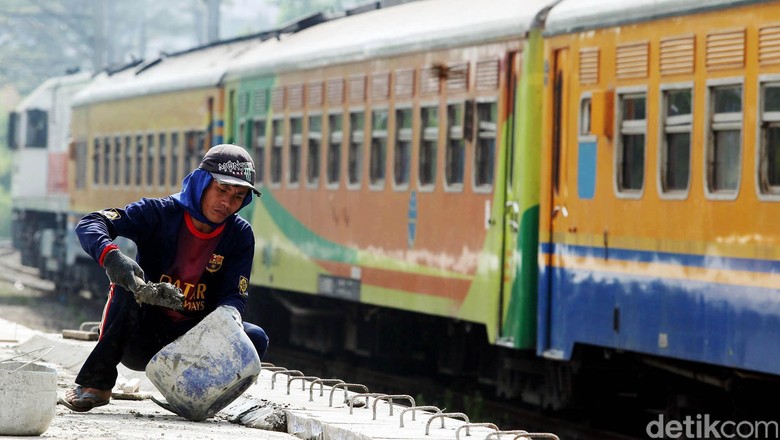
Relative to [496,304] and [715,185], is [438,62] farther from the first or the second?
[715,185]

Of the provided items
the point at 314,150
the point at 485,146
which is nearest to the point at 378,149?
the point at 314,150

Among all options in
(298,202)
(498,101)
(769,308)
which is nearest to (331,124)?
(298,202)

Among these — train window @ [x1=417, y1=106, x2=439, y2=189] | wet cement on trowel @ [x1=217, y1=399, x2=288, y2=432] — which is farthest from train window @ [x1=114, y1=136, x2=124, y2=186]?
wet cement on trowel @ [x1=217, y1=399, x2=288, y2=432]

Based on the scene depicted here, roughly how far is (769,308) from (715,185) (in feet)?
3.23

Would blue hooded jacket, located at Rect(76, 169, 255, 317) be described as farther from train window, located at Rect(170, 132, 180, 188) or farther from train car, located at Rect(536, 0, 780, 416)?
train window, located at Rect(170, 132, 180, 188)

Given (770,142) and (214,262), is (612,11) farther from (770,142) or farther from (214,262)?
(214,262)

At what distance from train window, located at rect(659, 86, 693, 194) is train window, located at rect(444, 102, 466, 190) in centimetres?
298

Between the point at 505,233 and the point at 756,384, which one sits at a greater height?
the point at 505,233

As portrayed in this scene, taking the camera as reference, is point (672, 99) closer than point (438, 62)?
Yes

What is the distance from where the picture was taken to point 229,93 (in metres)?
19.4

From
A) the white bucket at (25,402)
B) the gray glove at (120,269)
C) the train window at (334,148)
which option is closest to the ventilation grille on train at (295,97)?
the train window at (334,148)

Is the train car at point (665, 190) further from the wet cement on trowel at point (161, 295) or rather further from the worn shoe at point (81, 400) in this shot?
the worn shoe at point (81, 400)

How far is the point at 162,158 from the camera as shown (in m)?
22.0

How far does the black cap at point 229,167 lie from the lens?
7418 millimetres
